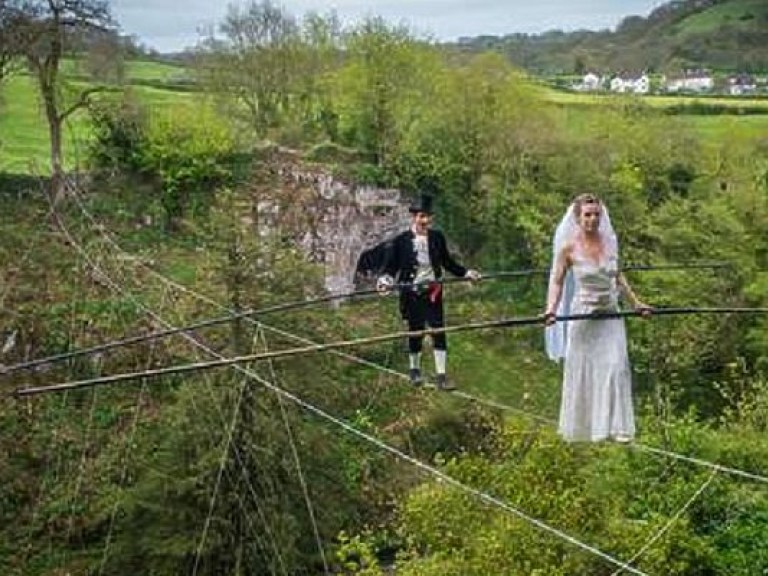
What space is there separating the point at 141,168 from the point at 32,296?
7390 mm

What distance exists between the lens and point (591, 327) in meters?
7.87

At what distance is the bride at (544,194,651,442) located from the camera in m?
7.62

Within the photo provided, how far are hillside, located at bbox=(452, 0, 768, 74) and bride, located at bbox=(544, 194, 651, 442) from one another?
203 ft

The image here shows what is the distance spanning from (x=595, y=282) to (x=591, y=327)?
14.1 inches

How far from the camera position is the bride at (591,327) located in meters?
7.62

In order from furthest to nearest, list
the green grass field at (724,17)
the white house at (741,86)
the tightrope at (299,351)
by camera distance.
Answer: the green grass field at (724,17) < the white house at (741,86) < the tightrope at (299,351)

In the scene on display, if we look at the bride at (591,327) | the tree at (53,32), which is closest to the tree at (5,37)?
the tree at (53,32)

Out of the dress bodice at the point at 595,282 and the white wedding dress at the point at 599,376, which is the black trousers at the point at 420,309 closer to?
the white wedding dress at the point at 599,376

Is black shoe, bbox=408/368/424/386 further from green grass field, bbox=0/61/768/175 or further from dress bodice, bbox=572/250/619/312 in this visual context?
green grass field, bbox=0/61/768/175

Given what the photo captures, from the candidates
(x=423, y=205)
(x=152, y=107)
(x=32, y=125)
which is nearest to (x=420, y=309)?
(x=423, y=205)

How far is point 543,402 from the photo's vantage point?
1182 inches

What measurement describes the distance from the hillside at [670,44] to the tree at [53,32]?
1539 inches

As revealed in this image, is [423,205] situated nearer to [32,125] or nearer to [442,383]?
[442,383]

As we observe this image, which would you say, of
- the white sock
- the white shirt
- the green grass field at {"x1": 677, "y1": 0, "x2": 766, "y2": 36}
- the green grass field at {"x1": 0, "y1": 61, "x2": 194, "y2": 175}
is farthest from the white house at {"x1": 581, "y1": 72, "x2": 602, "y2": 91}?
the white shirt
